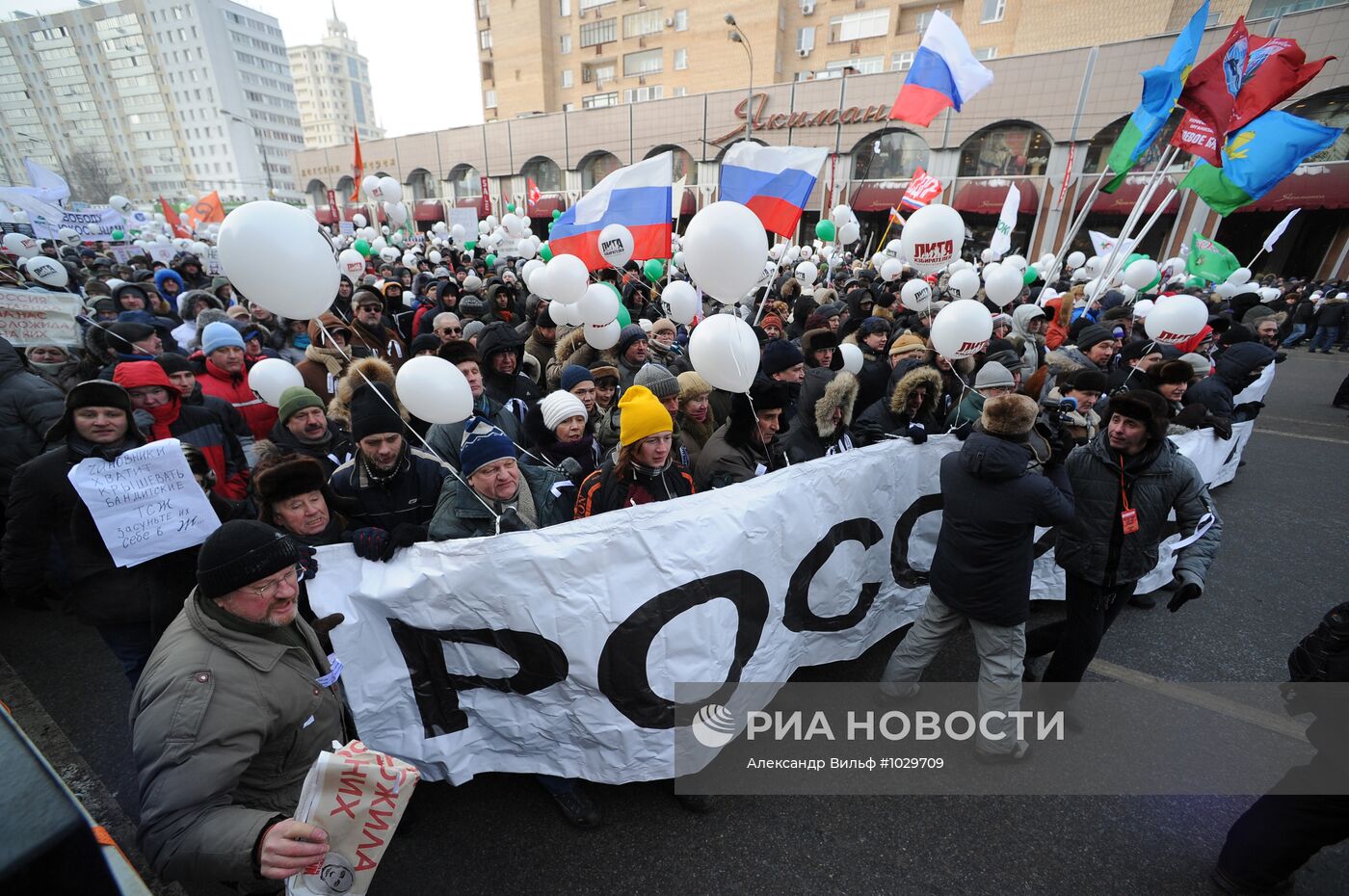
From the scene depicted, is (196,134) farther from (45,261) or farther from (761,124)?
(45,261)

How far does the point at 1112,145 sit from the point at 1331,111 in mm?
5977

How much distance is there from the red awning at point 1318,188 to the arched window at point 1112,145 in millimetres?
3971

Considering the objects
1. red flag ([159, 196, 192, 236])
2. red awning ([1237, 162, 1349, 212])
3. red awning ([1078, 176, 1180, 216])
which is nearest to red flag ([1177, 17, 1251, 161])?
red awning ([1078, 176, 1180, 216])

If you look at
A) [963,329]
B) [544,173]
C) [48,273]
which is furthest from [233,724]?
[544,173]

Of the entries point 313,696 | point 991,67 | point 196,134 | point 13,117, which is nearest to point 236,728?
point 313,696

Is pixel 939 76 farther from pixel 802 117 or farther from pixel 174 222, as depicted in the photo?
pixel 802 117

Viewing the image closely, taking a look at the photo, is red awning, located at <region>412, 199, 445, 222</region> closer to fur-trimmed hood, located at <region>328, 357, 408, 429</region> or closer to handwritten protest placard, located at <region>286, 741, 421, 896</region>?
fur-trimmed hood, located at <region>328, 357, 408, 429</region>

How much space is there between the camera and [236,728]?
5.09ft

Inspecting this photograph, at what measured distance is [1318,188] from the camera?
18781 millimetres

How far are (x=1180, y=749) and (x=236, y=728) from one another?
4.21 meters

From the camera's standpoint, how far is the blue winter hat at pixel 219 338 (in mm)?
4383

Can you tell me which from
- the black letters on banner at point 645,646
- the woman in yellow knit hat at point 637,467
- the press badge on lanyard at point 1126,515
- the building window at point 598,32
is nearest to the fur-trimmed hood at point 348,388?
the woman in yellow knit hat at point 637,467

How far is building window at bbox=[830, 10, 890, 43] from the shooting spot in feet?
99.8

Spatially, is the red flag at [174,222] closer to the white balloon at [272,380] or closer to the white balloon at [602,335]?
the white balloon at [272,380]
